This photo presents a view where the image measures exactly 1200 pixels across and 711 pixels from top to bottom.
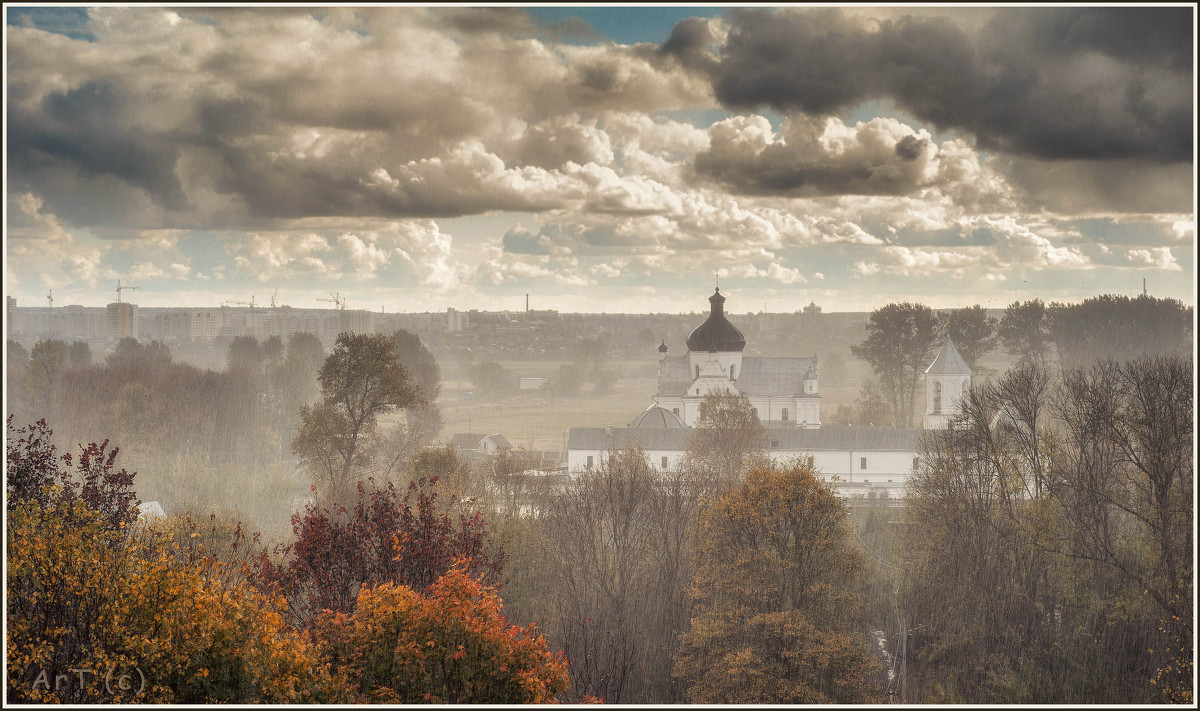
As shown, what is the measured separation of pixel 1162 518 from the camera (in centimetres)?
1529

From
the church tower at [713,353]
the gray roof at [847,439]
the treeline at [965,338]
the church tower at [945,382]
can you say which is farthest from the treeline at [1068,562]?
the treeline at [965,338]

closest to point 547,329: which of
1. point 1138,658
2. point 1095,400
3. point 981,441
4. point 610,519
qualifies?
point 610,519

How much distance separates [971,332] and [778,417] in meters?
13.8

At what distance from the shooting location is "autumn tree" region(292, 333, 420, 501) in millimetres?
21578

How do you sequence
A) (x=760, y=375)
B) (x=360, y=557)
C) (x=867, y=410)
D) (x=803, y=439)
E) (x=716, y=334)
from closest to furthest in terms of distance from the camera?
(x=360, y=557) → (x=803, y=439) → (x=867, y=410) → (x=716, y=334) → (x=760, y=375)

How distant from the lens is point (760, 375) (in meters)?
48.5

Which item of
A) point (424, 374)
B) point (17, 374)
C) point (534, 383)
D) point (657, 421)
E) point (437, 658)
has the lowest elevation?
point (437, 658)

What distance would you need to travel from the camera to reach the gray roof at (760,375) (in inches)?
1890

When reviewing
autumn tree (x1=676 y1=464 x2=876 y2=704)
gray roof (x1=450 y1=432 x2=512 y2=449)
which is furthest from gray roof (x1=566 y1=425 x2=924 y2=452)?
autumn tree (x1=676 y1=464 x2=876 y2=704)

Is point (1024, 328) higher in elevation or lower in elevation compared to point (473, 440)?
higher

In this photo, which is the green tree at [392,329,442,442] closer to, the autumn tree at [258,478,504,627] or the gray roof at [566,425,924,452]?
the gray roof at [566,425,924,452]

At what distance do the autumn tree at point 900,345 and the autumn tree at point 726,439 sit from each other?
16735mm

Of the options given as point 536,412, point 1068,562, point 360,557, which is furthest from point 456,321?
point 1068,562

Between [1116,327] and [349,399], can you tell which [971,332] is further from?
[349,399]
